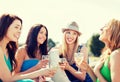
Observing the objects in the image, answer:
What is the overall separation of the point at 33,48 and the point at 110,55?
192cm

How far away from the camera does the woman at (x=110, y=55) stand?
5.09 meters

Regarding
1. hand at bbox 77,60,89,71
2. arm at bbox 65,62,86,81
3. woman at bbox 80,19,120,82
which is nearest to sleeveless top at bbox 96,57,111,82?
woman at bbox 80,19,120,82

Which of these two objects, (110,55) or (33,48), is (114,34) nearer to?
(110,55)

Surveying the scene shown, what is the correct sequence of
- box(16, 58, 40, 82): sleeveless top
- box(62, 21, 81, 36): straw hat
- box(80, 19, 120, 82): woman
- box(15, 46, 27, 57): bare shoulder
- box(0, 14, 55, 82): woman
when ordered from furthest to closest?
1. box(62, 21, 81, 36): straw hat
2. box(15, 46, 27, 57): bare shoulder
3. box(16, 58, 40, 82): sleeveless top
4. box(80, 19, 120, 82): woman
5. box(0, 14, 55, 82): woman

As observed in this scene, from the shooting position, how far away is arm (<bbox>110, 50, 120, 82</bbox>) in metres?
5.04

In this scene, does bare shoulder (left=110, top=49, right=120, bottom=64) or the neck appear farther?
the neck

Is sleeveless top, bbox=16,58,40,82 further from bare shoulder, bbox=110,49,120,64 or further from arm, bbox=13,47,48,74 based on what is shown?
bare shoulder, bbox=110,49,120,64

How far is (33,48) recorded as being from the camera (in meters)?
6.66

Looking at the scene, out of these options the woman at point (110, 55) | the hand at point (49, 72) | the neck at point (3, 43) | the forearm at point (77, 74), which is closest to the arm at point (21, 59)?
the hand at point (49, 72)

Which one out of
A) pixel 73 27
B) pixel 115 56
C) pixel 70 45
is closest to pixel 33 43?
pixel 70 45

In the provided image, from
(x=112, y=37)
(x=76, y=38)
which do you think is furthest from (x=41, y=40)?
(x=112, y=37)

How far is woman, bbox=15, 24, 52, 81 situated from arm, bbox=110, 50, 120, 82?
1.78m

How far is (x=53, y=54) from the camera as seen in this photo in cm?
561

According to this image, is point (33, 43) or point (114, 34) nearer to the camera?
point (114, 34)
